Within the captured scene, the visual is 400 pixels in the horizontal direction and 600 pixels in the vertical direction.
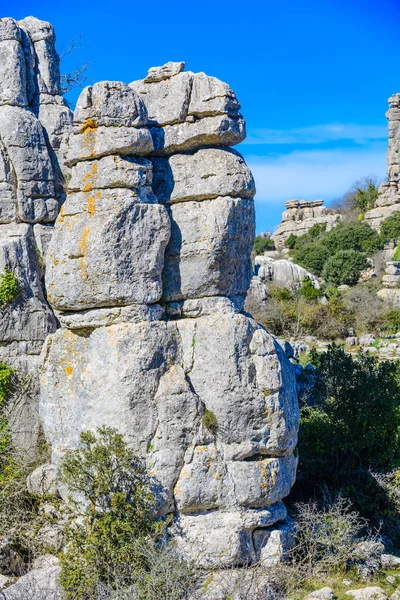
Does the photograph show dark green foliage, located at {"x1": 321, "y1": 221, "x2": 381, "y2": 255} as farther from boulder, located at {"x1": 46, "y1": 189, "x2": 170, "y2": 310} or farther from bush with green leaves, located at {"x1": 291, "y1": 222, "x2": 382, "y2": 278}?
boulder, located at {"x1": 46, "y1": 189, "x2": 170, "y2": 310}

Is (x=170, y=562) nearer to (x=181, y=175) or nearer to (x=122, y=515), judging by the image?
(x=122, y=515)

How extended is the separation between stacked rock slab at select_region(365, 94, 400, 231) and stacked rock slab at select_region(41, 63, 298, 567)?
129 ft

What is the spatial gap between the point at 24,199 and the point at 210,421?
23.3ft

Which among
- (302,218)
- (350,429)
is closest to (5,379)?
(350,429)

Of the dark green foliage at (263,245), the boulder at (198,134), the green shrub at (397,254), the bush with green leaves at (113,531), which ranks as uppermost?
the dark green foliage at (263,245)

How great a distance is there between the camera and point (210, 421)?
8.60 m

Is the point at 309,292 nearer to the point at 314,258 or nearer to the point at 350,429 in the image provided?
the point at 314,258

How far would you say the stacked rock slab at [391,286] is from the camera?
29756mm

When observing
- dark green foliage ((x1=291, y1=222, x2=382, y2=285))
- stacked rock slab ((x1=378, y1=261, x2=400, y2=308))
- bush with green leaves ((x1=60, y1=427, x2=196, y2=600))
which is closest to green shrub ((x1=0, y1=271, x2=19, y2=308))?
bush with green leaves ((x1=60, y1=427, x2=196, y2=600))

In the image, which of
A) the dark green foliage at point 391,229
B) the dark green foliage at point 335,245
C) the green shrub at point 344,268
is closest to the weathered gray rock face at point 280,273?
the green shrub at point 344,268

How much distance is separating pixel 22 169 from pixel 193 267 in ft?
19.9

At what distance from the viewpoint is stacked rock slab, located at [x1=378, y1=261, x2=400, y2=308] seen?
97.6 ft

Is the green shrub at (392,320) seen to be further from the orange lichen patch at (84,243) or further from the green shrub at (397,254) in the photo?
the orange lichen patch at (84,243)

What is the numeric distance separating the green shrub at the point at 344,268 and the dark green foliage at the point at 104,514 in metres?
30.1
